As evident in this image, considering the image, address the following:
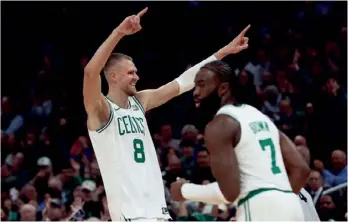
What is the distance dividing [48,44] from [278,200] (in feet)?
35.0

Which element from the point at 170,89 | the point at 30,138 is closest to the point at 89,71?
the point at 170,89

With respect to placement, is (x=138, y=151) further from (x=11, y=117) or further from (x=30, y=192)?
(x=11, y=117)

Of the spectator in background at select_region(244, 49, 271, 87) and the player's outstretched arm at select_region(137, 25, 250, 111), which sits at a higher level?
the spectator in background at select_region(244, 49, 271, 87)

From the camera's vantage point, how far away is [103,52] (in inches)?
232

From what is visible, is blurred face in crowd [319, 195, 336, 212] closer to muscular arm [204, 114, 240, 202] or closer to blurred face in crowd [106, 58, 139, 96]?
blurred face in crowd [106, 58, 139, 96]

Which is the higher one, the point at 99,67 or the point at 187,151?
the point at 99,67

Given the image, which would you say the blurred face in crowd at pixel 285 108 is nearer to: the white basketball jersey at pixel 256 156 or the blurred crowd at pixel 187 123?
the blurred crowd at pixel 187 123

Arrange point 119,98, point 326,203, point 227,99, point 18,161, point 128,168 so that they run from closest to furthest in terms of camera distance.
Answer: point 227,99 → point 128,168 → point 119,98 → point 326,203 → point 18,161

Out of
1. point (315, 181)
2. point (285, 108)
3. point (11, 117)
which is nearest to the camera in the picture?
point (315, 181)

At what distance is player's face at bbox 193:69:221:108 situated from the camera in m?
4.94

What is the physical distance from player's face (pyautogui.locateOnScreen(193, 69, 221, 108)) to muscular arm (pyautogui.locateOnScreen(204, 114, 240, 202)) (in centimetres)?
25

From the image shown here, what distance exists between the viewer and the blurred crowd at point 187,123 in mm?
9906

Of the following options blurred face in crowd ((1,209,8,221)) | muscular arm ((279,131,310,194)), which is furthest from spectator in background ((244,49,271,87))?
muscular arm ((279,131,310,194))

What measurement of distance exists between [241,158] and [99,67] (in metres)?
1.62
